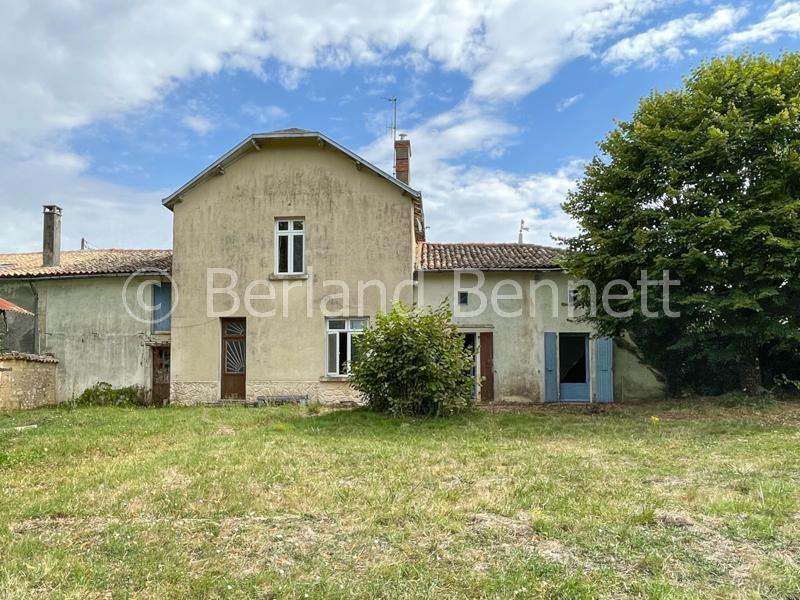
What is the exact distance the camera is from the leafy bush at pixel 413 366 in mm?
12047

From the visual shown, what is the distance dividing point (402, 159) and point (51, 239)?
11377mm

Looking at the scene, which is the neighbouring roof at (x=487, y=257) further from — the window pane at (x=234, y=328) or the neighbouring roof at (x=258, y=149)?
the window pane at (x=234, y=328)

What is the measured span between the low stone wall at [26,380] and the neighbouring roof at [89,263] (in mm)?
2599

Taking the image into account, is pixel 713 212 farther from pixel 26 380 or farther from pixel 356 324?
pixel 26 380

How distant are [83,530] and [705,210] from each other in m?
12.8

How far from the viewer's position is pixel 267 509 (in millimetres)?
5430

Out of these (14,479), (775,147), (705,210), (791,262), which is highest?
(775,147)

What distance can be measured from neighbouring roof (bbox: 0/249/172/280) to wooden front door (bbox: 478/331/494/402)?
30.5ft

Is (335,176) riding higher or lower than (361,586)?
higher

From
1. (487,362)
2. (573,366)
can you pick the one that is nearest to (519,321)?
(487,362)

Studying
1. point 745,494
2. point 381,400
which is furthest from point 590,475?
point 381,400

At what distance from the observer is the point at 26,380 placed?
1597 centimetres

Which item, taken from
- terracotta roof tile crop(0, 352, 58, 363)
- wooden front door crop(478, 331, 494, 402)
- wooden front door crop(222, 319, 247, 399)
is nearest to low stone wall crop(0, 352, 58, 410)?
terracotta roof tile crop(0, 352, 58, 363)

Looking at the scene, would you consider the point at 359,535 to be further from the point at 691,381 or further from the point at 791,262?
the point at 691,381
